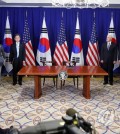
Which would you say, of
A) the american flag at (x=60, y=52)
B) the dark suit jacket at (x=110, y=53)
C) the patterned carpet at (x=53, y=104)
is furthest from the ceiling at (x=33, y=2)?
the patterned carpet at (x=53, y=104)

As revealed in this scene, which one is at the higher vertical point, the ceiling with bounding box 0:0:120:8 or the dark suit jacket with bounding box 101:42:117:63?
the ceiling with bounding box 0:0:120:8

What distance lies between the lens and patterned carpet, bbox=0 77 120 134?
3.93 m

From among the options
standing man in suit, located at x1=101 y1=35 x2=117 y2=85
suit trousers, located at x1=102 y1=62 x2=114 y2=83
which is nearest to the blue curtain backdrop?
standing man in suit, located at x1=101 y1=35 x2=117 y2=85

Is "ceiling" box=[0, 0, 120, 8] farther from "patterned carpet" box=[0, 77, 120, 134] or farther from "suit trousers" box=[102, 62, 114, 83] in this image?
"patterned carpet" box=[0, 77, 120, 134]

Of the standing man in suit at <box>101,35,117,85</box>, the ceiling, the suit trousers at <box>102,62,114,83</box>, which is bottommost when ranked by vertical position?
the suit trousers at <box>102,62,114,83</box>

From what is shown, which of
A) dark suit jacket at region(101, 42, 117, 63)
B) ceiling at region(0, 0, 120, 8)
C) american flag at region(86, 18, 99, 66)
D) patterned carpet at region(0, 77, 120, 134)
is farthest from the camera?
american flag at region(86, 18, 99, 66)

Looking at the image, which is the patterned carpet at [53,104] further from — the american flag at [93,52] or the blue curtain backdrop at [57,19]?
the blue curtain backdrop at [57,19]

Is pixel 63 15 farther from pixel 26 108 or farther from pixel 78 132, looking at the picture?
pixel 78 132

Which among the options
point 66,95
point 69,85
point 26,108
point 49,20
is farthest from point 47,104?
point 49,20

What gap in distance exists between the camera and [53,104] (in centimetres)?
501

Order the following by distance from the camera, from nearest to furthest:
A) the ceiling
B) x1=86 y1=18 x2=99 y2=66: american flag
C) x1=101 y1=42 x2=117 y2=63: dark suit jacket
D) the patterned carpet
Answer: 1. the patterned carpet
2. x1=101 y1=42 x2=117 y2=63: dark suit jacket
3. the ceiling
4. x1=86 y1=18 x2=99 y2=66: american flag

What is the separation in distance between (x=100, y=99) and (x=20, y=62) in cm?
285

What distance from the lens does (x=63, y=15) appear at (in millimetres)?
7969

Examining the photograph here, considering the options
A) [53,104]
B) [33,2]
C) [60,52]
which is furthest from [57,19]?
[53,104]
